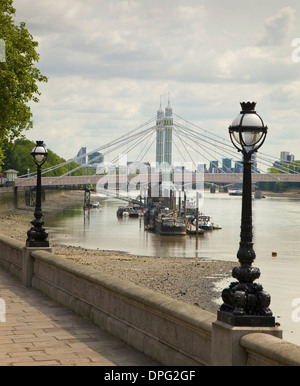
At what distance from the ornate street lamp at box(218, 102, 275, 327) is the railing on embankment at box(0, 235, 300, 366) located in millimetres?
273

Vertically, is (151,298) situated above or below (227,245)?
above

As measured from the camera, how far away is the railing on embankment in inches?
251

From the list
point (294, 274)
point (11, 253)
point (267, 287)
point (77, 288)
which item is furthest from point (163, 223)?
point (77, 288)

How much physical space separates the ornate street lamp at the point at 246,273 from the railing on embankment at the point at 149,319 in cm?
27

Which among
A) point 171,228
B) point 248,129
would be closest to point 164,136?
point 171,228

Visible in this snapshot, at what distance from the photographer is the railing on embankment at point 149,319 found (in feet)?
20.9

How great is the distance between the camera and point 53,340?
920cm

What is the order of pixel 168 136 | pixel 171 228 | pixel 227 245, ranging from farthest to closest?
pixel 168 136
pixel 171 228
pixel 227 245

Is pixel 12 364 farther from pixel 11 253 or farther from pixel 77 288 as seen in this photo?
pixel 11 253

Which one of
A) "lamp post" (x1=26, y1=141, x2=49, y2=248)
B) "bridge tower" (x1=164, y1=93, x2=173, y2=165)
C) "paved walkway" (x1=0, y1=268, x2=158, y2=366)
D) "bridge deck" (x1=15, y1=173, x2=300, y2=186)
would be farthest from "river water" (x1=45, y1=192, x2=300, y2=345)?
"bridge tower" (x1=164, y1=93, x2=173, y2=165)

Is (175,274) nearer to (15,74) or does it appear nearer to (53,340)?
(15,74)

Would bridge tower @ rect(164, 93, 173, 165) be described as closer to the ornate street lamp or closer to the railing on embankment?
the railing on embankment

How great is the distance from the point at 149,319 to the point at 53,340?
1474 millimetres
